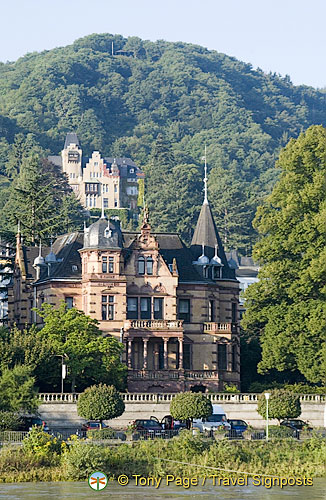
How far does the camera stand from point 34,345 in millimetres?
86438

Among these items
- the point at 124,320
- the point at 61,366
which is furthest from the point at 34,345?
the point at 124,320

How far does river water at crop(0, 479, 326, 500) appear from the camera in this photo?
5688 cm

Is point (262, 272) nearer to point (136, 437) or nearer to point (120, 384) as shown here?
point (120, 384)

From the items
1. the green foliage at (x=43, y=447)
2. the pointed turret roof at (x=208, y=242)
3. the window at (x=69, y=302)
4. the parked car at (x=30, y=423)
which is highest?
the pointed turret roof at (x=208, y=242)

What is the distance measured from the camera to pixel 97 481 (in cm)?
5919

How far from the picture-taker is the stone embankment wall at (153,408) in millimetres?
83500

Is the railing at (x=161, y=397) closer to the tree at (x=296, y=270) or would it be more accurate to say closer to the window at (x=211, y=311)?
the tree at (x=296, y=270)

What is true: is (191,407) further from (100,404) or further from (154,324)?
(154,324)

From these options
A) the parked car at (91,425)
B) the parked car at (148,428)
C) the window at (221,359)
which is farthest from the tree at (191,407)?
the window at (221,359)

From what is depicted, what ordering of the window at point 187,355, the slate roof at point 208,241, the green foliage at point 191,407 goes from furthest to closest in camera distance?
the slate roof at point 208,241, the window at point 187,355, the green foliage at point 191,407

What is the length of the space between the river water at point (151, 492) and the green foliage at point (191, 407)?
16669 millimetres

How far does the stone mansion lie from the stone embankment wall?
23.2 ft

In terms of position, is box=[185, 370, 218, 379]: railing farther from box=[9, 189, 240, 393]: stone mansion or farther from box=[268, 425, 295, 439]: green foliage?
box=[268, 425, 295, 439]: green foliage

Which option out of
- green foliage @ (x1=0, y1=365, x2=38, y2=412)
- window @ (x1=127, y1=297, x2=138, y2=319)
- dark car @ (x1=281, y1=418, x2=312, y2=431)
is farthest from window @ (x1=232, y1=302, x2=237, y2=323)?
green foliage @ (x1=0, y1=365, x2=38, y2=412)
